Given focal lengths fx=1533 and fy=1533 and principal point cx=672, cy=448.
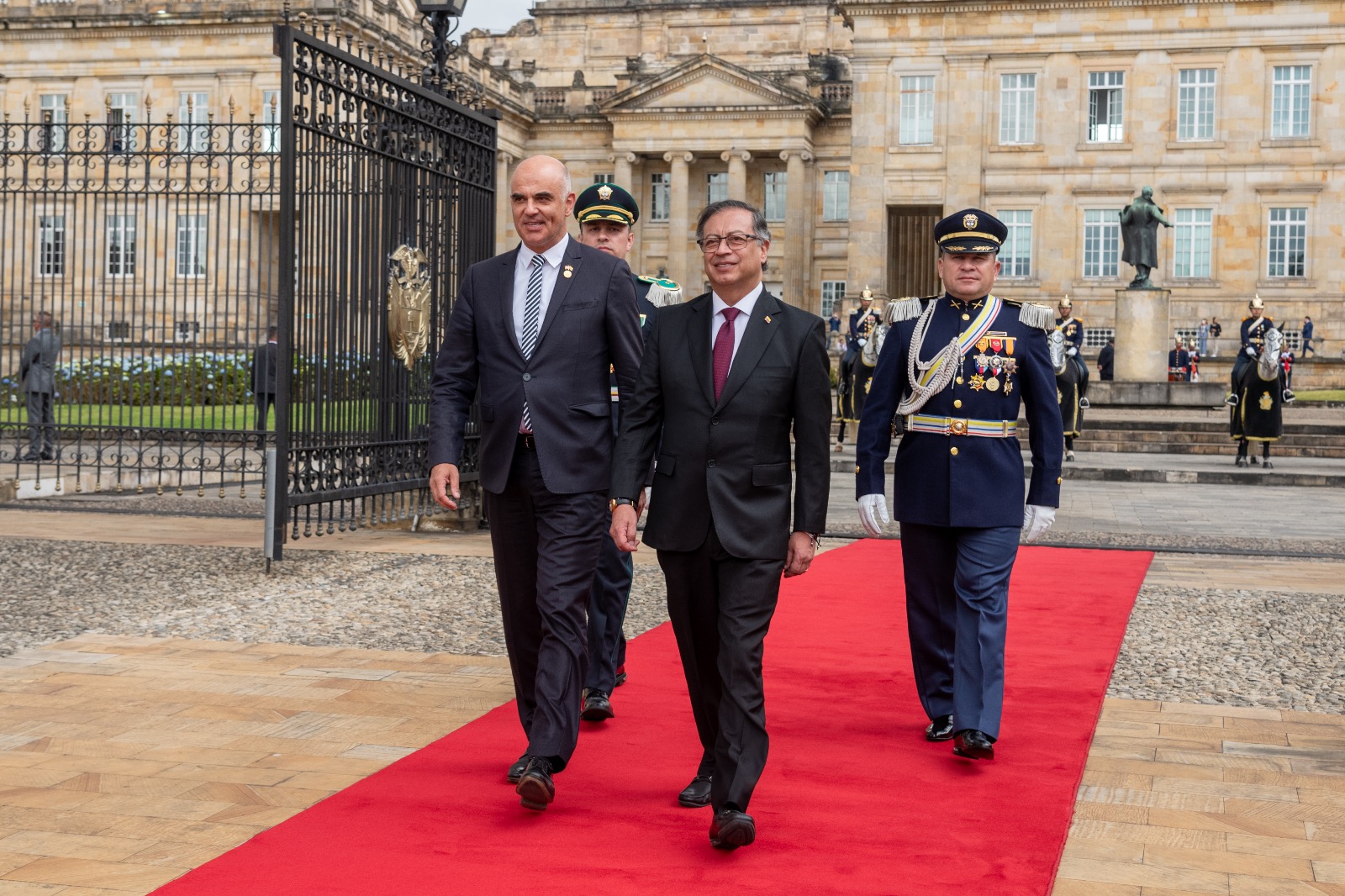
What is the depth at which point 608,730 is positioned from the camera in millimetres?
5309

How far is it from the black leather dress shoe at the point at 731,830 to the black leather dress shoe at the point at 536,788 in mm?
504

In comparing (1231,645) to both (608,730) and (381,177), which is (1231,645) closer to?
(608,730)

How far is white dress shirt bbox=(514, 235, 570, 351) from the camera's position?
470cm

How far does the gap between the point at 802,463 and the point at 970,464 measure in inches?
43.7

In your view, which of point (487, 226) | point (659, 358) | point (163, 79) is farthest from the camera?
point (163, 79)

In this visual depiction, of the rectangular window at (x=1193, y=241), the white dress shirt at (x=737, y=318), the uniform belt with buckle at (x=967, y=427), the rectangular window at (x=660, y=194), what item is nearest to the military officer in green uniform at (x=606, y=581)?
the uniform belt with buckle at (x=967, y=427)

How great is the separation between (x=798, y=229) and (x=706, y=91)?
236 inches

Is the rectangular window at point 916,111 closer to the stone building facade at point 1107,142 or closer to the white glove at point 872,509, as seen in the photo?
the stone building facade at point 1107,142

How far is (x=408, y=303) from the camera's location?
1012 centimetres

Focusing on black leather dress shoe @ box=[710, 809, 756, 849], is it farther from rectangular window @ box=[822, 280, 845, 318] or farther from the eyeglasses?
rectangular window @ box=[822, 280, 845, 318]

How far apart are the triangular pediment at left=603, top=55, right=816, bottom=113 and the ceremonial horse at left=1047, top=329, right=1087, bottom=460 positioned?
114 ft

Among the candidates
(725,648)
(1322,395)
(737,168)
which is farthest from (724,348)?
(737,168)

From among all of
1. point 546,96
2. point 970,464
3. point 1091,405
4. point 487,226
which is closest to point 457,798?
point 970,464

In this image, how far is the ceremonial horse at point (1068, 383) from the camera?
771 inches
